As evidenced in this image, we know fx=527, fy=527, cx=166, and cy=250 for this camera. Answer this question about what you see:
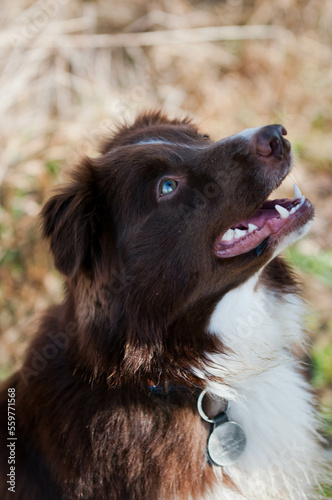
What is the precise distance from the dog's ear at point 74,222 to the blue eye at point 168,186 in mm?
349

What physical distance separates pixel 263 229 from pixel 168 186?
517 mm

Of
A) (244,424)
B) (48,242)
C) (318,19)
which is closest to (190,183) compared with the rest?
(48,242)

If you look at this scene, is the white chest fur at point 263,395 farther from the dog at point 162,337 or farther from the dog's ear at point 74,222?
the dog's ear at point 74,222

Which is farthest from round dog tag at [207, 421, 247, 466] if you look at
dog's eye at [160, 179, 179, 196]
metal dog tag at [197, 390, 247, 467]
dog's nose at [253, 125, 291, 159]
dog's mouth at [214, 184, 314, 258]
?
dog's nose at [253, 125, 291, 159]

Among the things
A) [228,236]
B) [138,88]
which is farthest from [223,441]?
[138,88]

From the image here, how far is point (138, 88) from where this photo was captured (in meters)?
Answer: 6.12

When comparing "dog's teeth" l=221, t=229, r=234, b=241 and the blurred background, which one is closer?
"dog's teeth" l=221, t=229, r=234, b=241

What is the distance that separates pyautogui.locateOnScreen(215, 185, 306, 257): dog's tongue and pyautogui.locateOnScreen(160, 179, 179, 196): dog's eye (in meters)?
0.34

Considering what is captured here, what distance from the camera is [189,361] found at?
259cm

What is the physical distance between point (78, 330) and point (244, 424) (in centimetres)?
99

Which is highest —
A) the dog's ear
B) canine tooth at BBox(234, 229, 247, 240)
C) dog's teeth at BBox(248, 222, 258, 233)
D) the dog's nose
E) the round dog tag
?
the dog's nose

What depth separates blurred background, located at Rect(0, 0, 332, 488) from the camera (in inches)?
200

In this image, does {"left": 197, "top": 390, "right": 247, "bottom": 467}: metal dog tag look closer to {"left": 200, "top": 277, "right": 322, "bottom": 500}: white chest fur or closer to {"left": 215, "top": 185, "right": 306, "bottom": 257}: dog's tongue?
{"left": 200, "top": 277, "right": 322, "bottom": 500}: white chest fur

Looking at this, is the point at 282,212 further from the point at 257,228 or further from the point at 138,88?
the point at 138,88
